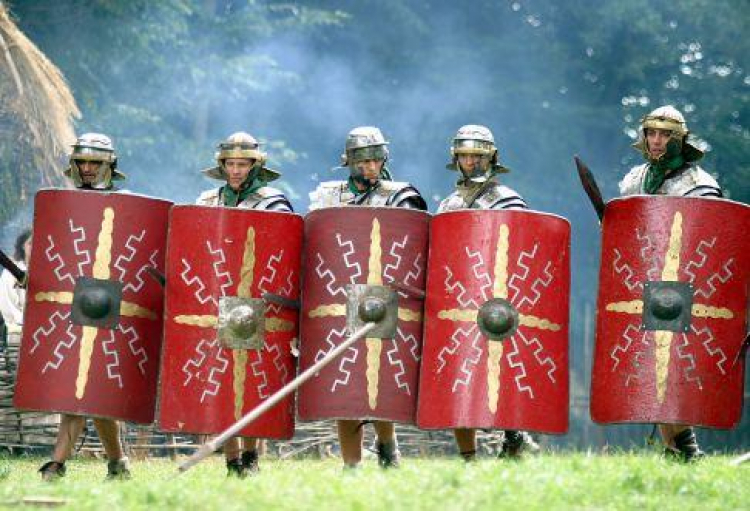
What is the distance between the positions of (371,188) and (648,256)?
5.99 feet

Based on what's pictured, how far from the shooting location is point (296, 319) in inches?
411

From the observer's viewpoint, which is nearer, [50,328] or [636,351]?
[636,351]

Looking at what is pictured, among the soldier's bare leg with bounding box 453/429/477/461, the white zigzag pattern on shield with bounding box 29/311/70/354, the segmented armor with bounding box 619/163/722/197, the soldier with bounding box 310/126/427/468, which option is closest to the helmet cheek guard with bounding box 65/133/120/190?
the white zigzag pattern on shield with bounding box 29/311/70/354

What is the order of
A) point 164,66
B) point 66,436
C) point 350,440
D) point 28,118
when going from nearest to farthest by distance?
1. point 350,440
2. point 66,436
3. point 28,118
4. point 164,66

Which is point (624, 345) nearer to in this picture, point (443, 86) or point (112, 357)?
point (112, 357)

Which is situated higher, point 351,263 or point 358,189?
point 358,189

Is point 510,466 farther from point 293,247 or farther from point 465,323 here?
point 293,247

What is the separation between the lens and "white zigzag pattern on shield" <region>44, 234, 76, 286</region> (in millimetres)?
10539

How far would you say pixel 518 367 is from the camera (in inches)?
392

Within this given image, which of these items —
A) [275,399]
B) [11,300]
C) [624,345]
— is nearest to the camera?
[275,399]

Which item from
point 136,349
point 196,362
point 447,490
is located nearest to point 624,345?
point 447,490

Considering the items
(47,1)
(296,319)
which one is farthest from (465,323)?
(47,1)

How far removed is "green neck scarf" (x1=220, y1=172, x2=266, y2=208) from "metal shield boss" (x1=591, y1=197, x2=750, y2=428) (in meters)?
2.20

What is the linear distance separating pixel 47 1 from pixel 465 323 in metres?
12.3
